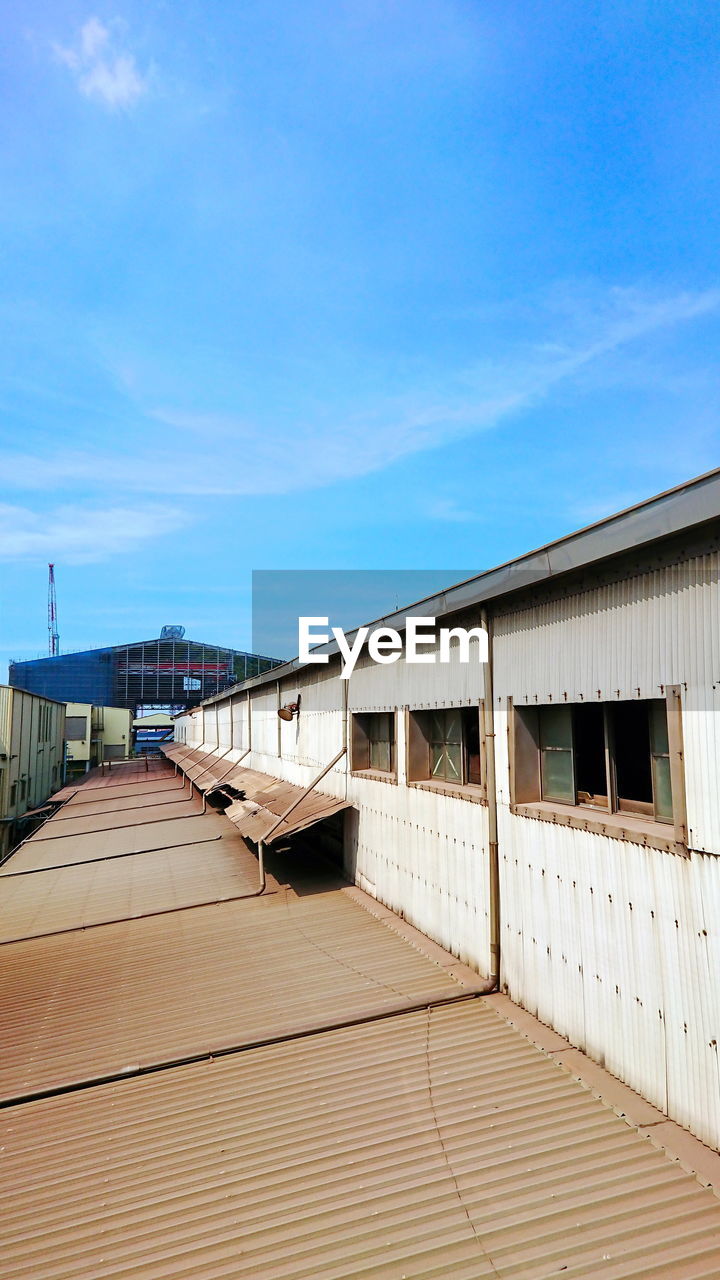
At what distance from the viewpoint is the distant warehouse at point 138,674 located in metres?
76.6

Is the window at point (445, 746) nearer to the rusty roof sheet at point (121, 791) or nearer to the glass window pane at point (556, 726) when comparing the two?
the glass window pane at point (556, 726)

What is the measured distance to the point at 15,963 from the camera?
366 inches

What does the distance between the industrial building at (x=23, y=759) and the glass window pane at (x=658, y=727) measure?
1097 inches

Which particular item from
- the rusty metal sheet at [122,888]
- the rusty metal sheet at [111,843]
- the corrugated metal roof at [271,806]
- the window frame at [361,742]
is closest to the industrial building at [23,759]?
the rusty metal sheet at [111,843]

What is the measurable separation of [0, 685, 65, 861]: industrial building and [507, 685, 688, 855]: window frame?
26156 millimetres

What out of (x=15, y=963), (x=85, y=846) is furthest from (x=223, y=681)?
(x=15, y=963)

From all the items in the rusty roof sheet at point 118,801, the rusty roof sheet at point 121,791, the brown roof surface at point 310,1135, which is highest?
the brown roof surface at point 310,1135

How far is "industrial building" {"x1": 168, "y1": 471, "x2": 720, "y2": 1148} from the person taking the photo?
461 cm

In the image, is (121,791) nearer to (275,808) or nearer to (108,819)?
(108,819)

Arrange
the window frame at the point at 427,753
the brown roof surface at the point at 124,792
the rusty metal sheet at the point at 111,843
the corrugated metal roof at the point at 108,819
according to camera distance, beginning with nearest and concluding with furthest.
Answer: the window frame at the point at 427,753, the rusty metal sheet at the point at 111,843, the corrugated metal roof at the point at 108,819, the brown roof surface at the point at 124,792

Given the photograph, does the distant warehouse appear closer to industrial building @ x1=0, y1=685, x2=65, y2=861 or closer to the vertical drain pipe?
industrial building @ x1=0, y1=685, x2=65, y2=861

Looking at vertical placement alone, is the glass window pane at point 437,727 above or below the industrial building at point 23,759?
above

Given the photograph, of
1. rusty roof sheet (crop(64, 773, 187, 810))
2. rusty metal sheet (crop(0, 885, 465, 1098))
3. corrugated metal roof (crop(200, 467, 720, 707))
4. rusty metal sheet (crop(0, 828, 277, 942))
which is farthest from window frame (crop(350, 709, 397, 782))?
rusty roof sheet (crop(64, 773, 187, 810))

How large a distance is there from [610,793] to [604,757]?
36cm
